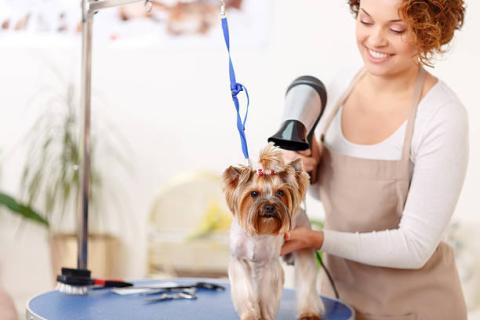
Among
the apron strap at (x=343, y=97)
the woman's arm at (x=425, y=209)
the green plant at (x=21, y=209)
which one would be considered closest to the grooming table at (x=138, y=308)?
the woman's arm at (x=425, y=209)

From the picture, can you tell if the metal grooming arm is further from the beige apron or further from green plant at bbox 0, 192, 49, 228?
green plant at bbox 0, 192, 49, 228

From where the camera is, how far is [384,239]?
202 cm

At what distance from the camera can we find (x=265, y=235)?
1718 mm

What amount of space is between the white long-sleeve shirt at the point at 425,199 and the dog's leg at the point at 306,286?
0.08m

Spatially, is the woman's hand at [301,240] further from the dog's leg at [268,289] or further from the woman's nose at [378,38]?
the woman's nose at [378,38]

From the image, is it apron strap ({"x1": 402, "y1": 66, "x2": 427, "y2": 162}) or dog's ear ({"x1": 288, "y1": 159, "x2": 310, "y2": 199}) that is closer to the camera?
dog's ear ({"x1": 288, "y1": 159, "x2": 310, "y2": 199})

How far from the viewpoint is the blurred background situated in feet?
15.1

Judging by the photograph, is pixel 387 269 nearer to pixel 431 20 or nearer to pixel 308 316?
pixel 308 316

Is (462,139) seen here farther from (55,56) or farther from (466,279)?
(55,56)

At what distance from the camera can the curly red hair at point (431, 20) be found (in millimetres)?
1985

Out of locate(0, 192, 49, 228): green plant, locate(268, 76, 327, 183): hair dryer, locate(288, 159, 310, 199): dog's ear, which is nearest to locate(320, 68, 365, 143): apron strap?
locate(268, 76, 327, 183): hair dryer

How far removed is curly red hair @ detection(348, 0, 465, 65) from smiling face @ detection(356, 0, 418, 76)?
0.02 m

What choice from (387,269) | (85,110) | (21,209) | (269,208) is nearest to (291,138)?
(269,208)

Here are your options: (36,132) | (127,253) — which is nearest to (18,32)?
(36,132)
